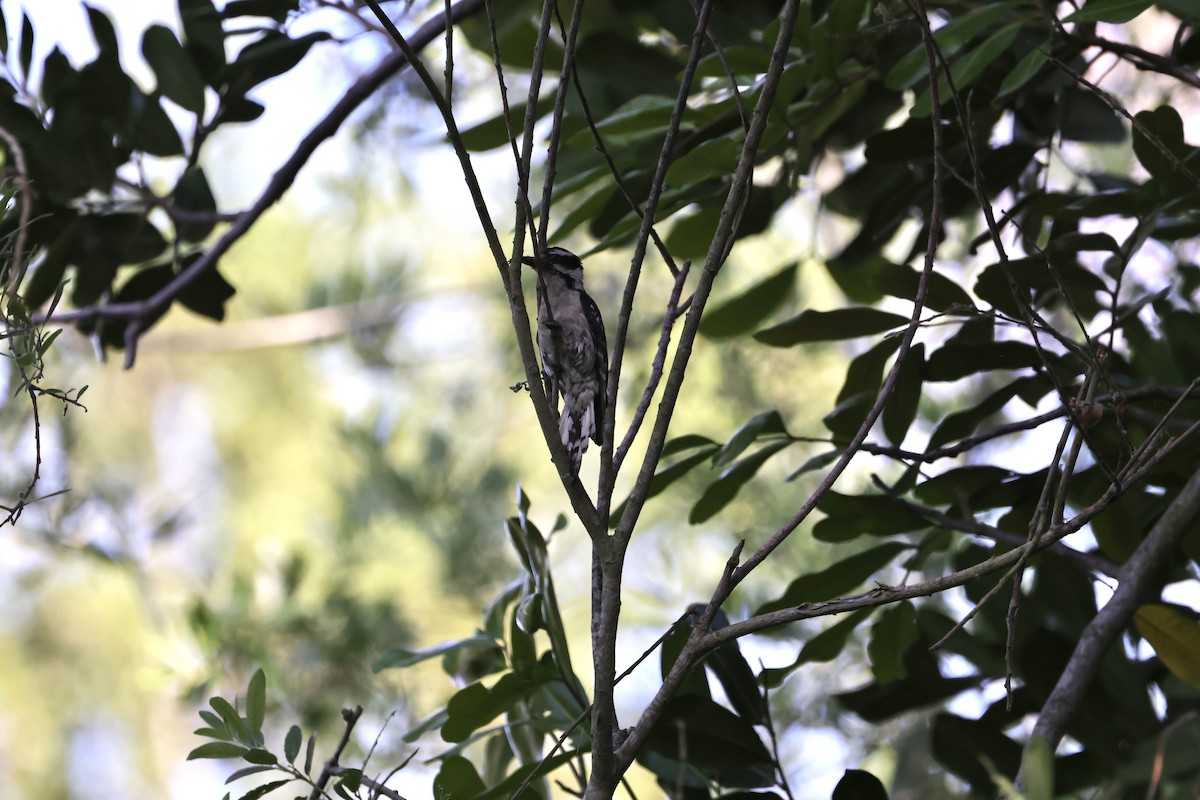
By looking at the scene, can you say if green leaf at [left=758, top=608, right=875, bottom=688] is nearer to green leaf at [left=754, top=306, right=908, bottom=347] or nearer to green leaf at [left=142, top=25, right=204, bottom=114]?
green leaf at [left=754, top=306, right=908, bottom=347]

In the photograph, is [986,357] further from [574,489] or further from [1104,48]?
[574,489]

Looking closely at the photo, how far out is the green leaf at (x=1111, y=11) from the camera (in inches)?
57.4

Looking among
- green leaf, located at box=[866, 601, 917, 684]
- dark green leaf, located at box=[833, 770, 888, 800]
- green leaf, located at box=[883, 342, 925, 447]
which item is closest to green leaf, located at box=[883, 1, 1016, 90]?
green leaf, located at box=[883, 342, 925, 447]

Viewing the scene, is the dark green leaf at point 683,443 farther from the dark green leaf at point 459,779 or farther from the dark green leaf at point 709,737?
the dark green leaf at point 459,779

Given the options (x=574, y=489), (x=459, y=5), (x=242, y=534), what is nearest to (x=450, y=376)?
(x=242, y=534)

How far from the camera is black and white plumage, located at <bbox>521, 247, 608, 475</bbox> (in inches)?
81.4

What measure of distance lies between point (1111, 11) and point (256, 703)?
1.37m

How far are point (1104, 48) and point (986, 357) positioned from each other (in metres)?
0.50

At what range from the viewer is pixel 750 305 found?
2248 millimetres

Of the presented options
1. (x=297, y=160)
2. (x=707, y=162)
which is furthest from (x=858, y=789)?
(x=297, y=160)

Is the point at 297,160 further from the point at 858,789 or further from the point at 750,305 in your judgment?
the point at 858,789

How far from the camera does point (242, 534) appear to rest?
6.95 meters

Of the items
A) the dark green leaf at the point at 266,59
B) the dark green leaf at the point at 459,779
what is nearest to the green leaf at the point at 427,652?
the dark green leaf at the point at 459,779

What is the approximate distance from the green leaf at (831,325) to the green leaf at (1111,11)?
1.60ft
